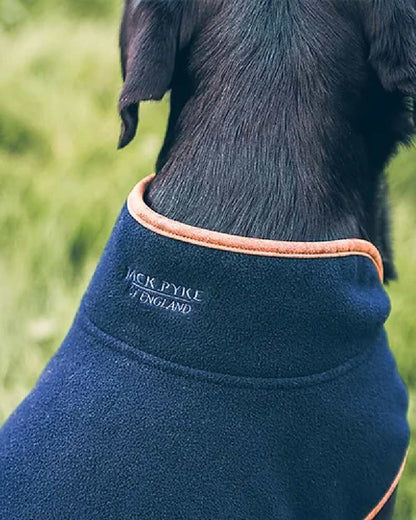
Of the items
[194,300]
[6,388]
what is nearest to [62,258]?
[6,388]

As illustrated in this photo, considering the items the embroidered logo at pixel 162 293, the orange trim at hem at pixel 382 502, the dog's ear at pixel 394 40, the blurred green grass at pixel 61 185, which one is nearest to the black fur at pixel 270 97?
the dog's ear at pixel 394 40

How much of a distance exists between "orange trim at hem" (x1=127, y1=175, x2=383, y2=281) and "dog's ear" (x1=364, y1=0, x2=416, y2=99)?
0.25 metres

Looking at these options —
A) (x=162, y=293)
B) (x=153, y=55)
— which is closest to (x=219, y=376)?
(x=162, y=293)

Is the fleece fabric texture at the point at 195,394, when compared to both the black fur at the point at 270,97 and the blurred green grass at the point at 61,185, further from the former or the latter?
the blurred green grass at the point at 61,185

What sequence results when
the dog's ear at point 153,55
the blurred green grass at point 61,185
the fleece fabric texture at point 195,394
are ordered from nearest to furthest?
the fleece fabric texture at point 195,394 < the dog's ear at point 153,55 < the blurred green grass at point 61,185

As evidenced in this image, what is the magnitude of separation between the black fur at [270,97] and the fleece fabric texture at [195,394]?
0.10 m

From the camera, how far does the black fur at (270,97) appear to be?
1305mm

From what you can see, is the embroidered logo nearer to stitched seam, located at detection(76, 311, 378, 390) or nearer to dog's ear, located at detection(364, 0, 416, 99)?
stitched seam, located at detection(76, 311, 378, 390)

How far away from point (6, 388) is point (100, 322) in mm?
1087

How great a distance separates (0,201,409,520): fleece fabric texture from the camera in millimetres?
1235

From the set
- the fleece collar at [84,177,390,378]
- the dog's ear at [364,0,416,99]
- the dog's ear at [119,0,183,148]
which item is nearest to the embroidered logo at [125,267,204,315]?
the fleece collar at [84,177,390,378]

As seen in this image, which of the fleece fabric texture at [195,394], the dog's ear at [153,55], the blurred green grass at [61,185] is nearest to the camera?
the fleece fabric texture at [195,394]

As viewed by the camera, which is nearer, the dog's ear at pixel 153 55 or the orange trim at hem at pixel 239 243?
the orange trim at hem at pixel 239 243

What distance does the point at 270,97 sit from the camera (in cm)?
131
